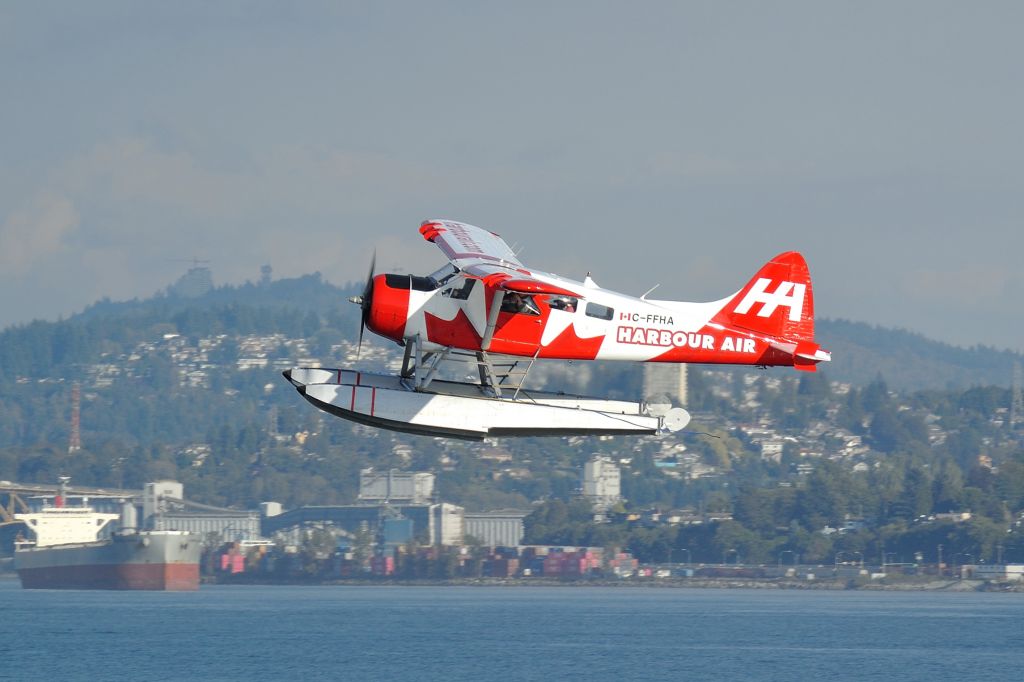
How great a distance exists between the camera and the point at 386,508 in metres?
155

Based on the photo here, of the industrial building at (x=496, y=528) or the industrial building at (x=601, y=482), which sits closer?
the industrial building at (x=496, y=528)

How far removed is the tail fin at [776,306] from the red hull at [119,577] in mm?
96606

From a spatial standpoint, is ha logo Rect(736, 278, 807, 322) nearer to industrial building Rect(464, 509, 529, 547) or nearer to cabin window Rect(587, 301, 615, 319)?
cabin window Rect(587, 301, 615, 319)

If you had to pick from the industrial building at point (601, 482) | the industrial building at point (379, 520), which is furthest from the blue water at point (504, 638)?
the industrial building at point (601, 482)

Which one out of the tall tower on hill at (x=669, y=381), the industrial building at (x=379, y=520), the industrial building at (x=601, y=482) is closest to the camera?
the industrial building at (x=379, y=520)

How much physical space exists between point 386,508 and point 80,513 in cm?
3312

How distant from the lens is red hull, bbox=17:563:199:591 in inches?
4744

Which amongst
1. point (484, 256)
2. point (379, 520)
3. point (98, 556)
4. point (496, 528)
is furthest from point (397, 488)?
point (484, 256)

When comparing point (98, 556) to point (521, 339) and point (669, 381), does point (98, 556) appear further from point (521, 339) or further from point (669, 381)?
point (521, 339)

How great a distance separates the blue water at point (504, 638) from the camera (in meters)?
63.3

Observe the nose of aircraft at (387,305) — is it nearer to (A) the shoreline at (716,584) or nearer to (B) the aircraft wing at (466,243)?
(B) the aircraft wing at (466,243)

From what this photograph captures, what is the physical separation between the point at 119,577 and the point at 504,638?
4942 cm

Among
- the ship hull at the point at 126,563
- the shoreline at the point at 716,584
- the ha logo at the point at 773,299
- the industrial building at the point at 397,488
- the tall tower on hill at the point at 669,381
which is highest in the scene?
the tall tower on hill at the point at 669,381

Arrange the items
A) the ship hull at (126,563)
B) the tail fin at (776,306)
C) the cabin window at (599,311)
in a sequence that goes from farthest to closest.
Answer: the ship hull at (126,563), the tail fin at (776,306), the cabin window at (599,311)
